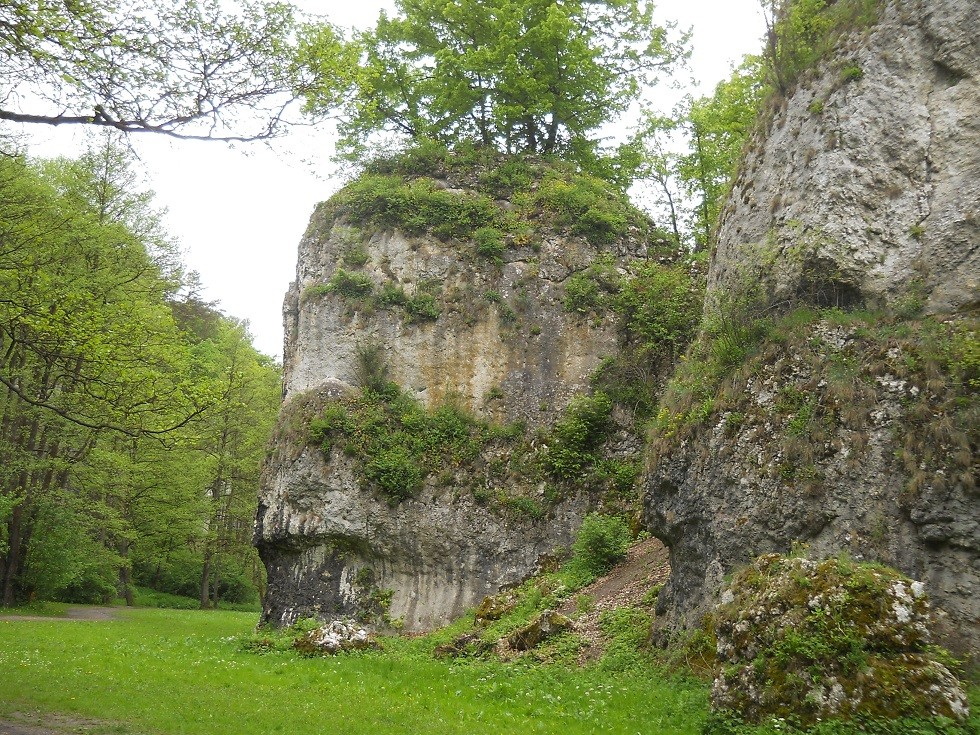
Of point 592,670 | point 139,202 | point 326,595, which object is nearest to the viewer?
point 592,670

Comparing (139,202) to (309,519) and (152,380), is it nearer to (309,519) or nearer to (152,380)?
(309,519)

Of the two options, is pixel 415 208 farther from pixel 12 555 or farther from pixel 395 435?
pixel 12 555

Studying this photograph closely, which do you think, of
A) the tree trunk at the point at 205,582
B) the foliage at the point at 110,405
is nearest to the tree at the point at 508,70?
the foliage at the point at 110,405

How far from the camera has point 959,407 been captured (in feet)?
36.4

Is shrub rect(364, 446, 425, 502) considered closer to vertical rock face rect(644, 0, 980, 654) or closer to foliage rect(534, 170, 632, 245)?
vertical rock face rect(644, 0, 980, 654)

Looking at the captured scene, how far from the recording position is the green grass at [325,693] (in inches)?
409

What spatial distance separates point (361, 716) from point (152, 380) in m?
6.17

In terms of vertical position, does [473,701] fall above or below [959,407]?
below

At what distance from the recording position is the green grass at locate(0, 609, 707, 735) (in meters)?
10.4

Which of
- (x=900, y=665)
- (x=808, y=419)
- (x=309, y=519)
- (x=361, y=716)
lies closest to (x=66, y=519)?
(x=309, y=519)

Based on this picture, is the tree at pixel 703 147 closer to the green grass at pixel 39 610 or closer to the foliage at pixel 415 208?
the foliage at pixel 415 208

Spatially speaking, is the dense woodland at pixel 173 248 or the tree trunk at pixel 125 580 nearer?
the dense woodland at pixel 173 248

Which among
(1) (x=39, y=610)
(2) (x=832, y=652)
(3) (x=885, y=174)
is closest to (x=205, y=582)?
(1) (x=39, y=610)

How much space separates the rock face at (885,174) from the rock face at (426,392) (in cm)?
904
